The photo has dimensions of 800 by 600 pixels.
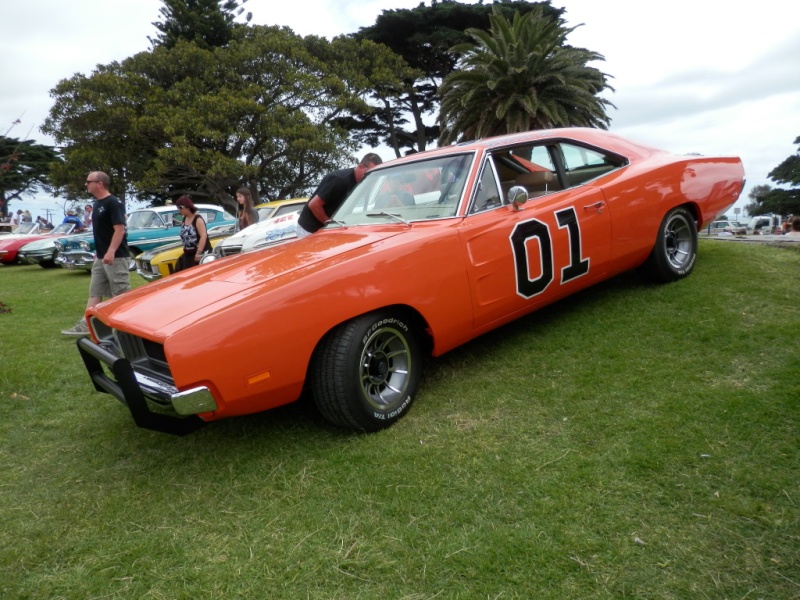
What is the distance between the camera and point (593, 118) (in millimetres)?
16000

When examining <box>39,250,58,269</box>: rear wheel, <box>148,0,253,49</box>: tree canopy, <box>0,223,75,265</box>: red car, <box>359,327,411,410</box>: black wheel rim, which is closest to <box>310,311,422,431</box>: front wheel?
<box>359,327,411,410</box>: black wheel rim

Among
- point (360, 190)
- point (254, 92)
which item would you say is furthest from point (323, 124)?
point (360, 190)

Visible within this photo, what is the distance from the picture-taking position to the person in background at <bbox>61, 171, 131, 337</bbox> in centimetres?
559

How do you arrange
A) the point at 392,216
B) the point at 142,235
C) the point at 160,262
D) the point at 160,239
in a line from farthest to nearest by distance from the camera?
the point at 160,239 < the point at 142,235 < the point at 160,262 < the point at 392,216

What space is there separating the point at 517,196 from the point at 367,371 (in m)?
1.49

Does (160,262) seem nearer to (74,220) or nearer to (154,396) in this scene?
(154,396)

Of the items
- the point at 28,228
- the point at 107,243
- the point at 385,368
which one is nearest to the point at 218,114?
the point at 28,228

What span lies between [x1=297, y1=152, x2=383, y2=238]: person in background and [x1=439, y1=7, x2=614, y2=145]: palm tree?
34.2ft

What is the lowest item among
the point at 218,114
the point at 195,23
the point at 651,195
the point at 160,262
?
the point at 160,262

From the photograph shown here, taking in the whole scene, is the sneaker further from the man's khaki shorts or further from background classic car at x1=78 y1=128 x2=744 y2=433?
background classic car at x1=78 y1=128 x2=744 y2=433

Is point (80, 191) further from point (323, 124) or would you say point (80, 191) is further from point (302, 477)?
point (302, 477)

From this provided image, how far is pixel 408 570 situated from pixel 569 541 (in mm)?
591

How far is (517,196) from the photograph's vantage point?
11.9ft

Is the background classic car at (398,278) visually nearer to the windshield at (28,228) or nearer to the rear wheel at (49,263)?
the rear wheel at (49,263)
